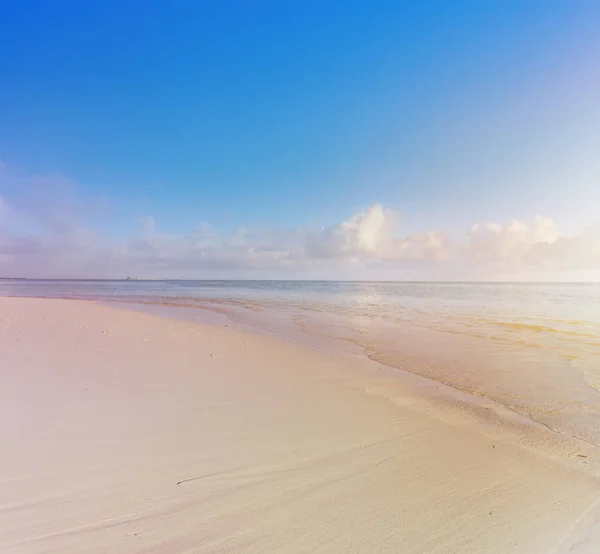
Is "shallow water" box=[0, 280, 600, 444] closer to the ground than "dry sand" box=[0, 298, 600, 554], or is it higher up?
closer to the ground

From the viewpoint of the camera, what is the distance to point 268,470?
4.09m

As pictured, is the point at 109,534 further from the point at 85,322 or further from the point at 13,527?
the point at 85,322

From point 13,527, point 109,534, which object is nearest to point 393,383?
point 109,534

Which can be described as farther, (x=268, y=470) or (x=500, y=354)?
(x=500, y=354)

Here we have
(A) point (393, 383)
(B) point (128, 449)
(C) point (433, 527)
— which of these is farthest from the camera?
(A) point (393, 383)

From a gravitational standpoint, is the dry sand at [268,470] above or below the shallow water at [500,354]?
above

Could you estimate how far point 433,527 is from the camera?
128 inches

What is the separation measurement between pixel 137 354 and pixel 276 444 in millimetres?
6432

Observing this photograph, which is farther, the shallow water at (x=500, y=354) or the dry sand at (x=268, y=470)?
the shallow water at (x=500, y=354)

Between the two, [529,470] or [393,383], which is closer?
[529,470]

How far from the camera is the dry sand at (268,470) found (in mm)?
3051

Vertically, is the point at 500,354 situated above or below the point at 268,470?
below

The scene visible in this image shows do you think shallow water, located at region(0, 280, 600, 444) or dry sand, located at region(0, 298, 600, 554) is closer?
dry sand, located at region(0, 298, 600, 554)

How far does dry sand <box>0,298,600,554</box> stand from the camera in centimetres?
305
